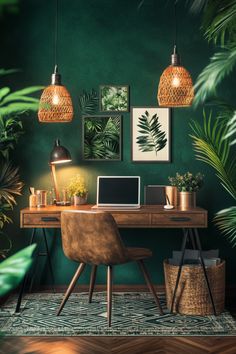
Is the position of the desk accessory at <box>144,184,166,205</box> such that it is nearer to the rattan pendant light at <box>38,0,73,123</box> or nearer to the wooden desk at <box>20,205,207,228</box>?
the wooden desk at <box>20,205,207,228</box>

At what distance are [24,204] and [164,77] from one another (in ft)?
6.06

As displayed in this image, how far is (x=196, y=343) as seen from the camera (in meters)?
3.58

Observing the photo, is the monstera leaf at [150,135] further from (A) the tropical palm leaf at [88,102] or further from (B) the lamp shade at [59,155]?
(B) the lamp shade at [59,155]

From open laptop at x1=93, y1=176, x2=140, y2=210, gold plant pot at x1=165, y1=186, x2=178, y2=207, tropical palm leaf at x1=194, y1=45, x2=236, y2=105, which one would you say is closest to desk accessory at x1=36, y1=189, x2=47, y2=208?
open laptop at x1=93, y1=176, x2=140, y2=210

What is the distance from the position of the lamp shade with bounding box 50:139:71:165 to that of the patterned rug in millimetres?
1207

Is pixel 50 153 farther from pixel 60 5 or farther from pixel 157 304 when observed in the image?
pixel 157 304

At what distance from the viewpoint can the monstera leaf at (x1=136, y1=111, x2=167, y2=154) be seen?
16.6ft

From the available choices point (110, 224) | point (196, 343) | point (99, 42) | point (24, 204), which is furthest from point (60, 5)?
point (196, 343)

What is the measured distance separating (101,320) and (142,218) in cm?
86

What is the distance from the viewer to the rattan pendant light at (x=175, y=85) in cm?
412

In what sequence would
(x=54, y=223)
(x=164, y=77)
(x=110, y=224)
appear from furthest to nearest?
(x=54, y=223)
(x=164, y=77)
(x=110, y=224)

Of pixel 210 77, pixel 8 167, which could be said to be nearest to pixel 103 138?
pixel 8 167

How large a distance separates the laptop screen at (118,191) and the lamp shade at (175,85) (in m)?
0.81

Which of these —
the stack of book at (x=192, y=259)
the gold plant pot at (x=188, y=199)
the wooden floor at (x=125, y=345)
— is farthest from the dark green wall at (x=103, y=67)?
the wooden floor at (x=125, y=345)
